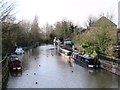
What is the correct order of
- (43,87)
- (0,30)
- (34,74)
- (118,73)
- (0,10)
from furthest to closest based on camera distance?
1. (34,74)
2. (118,73)
3. (43,87)
4. (0,30)
5. (0,10)

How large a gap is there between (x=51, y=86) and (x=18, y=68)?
8789mm

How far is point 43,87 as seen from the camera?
68.6 feet

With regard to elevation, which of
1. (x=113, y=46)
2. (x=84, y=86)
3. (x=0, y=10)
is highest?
(x=0, y=10)

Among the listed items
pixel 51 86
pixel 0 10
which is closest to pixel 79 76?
pixel 51 86

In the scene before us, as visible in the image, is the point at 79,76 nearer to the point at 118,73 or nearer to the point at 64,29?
A: the point at 118,73

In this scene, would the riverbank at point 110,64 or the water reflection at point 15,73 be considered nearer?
the riverbank at point 110,64

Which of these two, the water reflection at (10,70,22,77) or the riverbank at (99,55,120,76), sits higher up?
the riverbank at (99,55,120,76)

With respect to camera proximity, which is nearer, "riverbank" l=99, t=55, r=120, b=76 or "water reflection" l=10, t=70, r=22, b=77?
"riverbank" l=99, t=55, r=120, b=76

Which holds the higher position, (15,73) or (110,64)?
(110,64)

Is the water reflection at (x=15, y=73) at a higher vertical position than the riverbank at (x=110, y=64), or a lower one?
lower

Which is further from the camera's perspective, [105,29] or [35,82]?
[105,29]

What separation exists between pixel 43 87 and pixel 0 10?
27.5ft

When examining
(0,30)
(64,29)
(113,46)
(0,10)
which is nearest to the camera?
(0,10)

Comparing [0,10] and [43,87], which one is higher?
[0,10]
